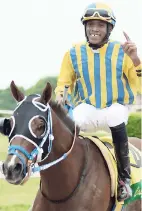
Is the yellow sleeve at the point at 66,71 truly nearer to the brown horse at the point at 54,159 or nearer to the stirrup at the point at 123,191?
the brown horse at the point at 54,159

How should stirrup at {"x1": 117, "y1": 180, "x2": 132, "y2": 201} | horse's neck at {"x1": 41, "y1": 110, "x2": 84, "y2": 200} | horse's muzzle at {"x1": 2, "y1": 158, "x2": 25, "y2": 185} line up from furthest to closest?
stirrup at {"x1": 117, "y1": 180, "x2": 132, "y2": 201}
horse's neck at {"x1": 41, "y1": 110, "x2": 84, "y2": 200}
horse's muzzle at {"x1": 2, "y1": 158, "x2": 25, "y2": 185}

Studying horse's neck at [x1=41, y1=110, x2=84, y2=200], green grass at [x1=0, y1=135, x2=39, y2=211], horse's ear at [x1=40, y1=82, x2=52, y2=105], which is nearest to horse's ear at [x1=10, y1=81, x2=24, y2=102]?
horse's ear at [x1=40, y1=82, x2=52, y2=105]

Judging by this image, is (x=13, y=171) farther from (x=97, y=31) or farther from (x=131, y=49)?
(x=97, y=31)

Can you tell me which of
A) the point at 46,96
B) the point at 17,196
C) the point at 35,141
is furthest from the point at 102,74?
the point at 17,196

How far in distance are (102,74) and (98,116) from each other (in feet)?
1.29

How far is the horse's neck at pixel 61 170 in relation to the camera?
14.2 feet

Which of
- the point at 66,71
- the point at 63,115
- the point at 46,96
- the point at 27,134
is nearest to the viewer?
the point at 27,134

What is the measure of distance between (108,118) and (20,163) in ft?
4.63

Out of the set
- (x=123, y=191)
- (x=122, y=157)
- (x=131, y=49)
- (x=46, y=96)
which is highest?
(x=131, y=49)

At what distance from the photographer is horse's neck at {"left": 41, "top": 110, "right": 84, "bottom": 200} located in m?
4.34

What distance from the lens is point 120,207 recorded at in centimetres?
495

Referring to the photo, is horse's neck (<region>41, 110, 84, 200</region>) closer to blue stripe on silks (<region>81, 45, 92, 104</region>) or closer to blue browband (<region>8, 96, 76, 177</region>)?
blue browband (<region>8, 96, 76, 177</region>)

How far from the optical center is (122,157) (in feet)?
16.5

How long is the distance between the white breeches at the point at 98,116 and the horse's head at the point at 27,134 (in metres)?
0.98
